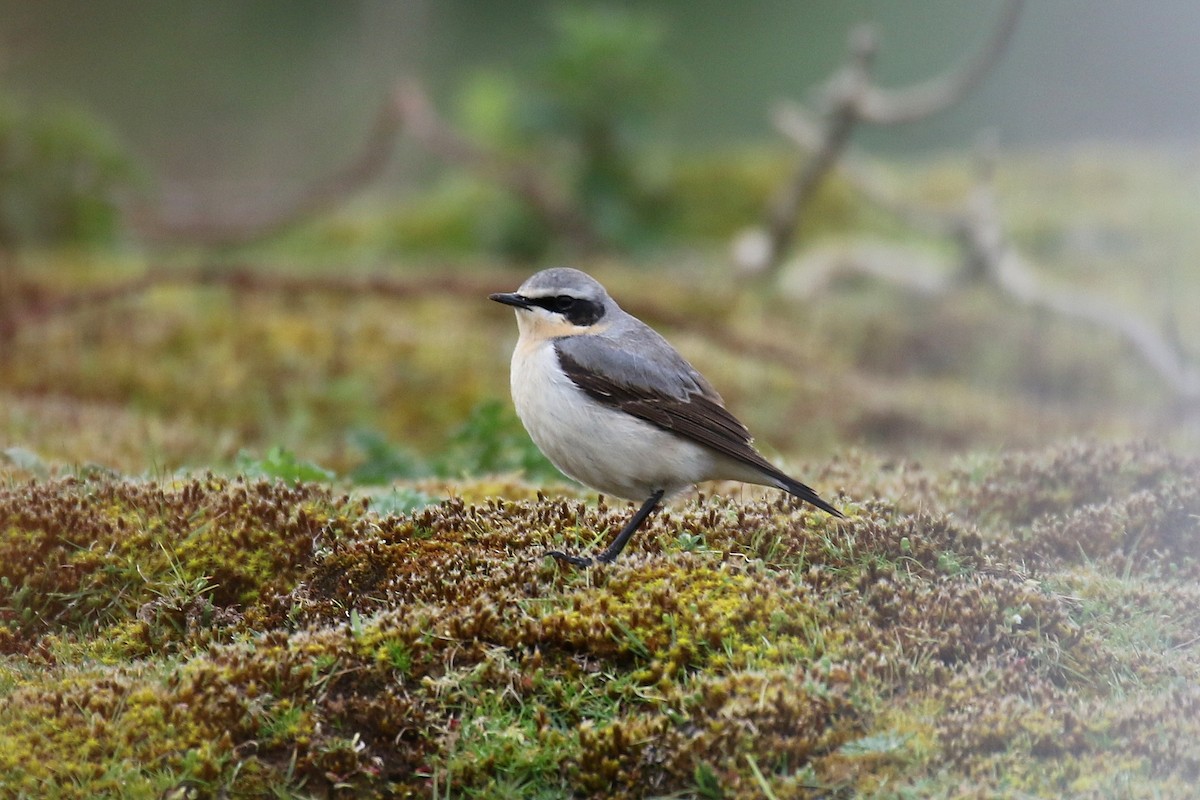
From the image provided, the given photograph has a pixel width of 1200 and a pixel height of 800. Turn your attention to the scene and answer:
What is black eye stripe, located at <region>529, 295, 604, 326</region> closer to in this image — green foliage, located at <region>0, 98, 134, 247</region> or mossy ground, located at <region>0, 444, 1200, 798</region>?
mossy ground, located at <region>0, 444, 1200, 798</region>

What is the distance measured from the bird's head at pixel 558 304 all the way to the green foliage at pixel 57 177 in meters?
11.3

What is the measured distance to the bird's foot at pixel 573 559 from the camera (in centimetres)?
464

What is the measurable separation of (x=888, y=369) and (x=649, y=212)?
→ 412cm

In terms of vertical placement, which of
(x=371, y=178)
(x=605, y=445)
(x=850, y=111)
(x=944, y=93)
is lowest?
(x=605, y=445)

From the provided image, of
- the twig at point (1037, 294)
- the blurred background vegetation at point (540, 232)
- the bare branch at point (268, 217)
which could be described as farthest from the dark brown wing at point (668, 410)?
the bare branch at point (268, 217)

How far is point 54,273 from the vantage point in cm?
1382

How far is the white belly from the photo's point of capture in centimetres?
533

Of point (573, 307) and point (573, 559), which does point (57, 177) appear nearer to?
point (573, 307)

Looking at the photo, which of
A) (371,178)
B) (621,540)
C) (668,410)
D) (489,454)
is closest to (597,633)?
(621,540)

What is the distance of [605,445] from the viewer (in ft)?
17.5

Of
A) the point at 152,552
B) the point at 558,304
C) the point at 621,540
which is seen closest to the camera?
the point at 621,540

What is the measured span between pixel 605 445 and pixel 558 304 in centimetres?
93

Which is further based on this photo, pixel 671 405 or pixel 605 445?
pixel 671 405

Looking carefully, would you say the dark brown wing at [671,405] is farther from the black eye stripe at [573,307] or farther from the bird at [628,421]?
the black eye stripe at [573,307]
